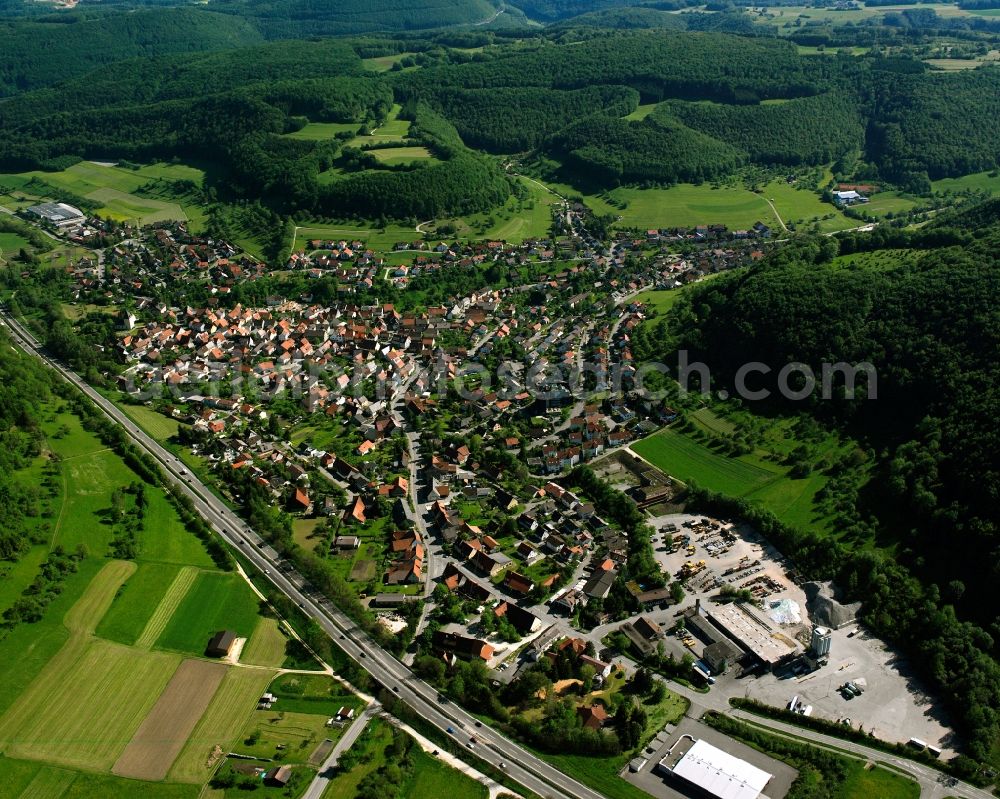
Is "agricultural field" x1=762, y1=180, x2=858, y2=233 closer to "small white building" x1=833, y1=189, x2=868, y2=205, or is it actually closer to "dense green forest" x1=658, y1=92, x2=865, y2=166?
"small white building" x1=833, y1=189, x2=868, y2=205

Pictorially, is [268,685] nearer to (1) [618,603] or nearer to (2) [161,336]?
(1) [618,603]

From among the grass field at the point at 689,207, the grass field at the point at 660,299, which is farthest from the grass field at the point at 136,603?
the grass field at the point at 689,207

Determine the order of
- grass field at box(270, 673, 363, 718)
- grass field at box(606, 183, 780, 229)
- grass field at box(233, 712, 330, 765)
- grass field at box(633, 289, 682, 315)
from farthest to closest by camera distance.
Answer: grass field at box(606, 183, 780, 229), grass field at box(633, 289, 682, 315), grass field at box(270, 673, 363, 718), grass field at box(233, 712, 330, 765)

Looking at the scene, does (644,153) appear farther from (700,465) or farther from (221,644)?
(221,644)

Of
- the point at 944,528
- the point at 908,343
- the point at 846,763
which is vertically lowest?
the point at 846,763

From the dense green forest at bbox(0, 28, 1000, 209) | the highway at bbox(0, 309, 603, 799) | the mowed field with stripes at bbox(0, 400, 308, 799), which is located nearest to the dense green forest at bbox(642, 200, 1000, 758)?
the highway at bbox(0, 309, 603, 799)

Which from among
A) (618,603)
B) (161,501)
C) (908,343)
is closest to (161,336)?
(161,501)
